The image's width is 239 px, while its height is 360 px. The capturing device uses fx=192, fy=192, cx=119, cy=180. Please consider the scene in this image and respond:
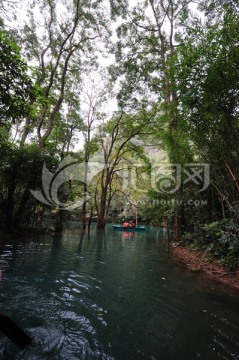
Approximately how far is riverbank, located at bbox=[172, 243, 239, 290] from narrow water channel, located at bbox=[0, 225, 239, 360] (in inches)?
14.9

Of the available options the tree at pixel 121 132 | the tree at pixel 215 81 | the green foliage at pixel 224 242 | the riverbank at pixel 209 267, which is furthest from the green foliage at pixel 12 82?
the tree at pixel 121 132

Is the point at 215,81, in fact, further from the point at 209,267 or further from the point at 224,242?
the point at 209,267

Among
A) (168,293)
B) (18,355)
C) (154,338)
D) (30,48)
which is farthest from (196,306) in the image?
(30,48)

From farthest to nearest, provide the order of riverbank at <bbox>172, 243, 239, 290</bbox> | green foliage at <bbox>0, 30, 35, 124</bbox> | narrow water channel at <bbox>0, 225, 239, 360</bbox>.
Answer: riverbank at <bbox>172, 243, 239, 290</bbox>, green foliage at <bbox>0, 30, 35, 124</bbox>, narrow water channel at <bbox>0, 225, 239, 360</bbox>

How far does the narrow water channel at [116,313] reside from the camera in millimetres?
2287

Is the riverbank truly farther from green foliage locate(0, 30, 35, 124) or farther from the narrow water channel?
green foliage locate(0, 30, 35, 124)

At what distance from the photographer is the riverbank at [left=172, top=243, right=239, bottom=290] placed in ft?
16.1

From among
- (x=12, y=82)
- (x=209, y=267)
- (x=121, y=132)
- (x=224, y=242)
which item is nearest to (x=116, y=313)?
(x=224, y=242)

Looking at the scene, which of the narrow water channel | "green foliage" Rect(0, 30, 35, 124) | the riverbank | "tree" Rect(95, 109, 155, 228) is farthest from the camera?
"tree" Rect(95, 109, 155, 228)

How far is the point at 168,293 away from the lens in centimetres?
417

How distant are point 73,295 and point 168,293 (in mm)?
2018

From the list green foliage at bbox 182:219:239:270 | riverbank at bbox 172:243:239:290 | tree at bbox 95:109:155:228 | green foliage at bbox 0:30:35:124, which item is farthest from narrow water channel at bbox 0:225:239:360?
tree at bbox 95:109:155:228

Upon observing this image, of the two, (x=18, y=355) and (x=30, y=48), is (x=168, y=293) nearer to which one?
(x=18, y=355)

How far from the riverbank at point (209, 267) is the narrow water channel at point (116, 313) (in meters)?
0.38
